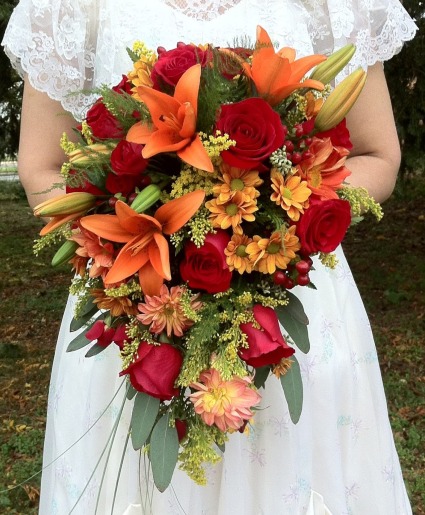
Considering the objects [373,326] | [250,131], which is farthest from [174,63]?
[373,326]

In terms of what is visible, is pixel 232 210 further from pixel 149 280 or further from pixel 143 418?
pixel 143 418

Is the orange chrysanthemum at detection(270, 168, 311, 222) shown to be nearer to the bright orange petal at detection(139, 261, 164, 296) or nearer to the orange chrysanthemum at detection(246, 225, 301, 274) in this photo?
the orange chrysanthemum at detection(246, 225, 301, 274)

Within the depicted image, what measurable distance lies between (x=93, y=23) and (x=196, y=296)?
853mm

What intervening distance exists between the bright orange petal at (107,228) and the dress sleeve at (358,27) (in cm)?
82

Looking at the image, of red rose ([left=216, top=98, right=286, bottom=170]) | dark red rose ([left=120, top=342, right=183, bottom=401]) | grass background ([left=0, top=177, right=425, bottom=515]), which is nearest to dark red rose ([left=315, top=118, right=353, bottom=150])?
red rose ([left=216, top=98, right=286, bottom=170])

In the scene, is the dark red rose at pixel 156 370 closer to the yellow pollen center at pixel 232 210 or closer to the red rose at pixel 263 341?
the red rose at pixel 263 341

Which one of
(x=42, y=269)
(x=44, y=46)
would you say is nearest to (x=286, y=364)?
(x=44, y=46)

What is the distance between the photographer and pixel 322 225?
1.03 m

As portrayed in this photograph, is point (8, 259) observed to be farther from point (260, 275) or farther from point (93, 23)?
point (260, 275)

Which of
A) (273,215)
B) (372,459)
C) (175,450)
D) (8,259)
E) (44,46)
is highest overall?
(44,46)

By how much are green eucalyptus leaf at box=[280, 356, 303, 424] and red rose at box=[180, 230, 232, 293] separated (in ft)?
0.77

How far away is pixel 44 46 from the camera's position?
5.05ft

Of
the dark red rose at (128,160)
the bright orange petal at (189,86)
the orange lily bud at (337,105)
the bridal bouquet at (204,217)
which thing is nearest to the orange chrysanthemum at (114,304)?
the bridal bouquet at (204,217)

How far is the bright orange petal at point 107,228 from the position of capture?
104cm
